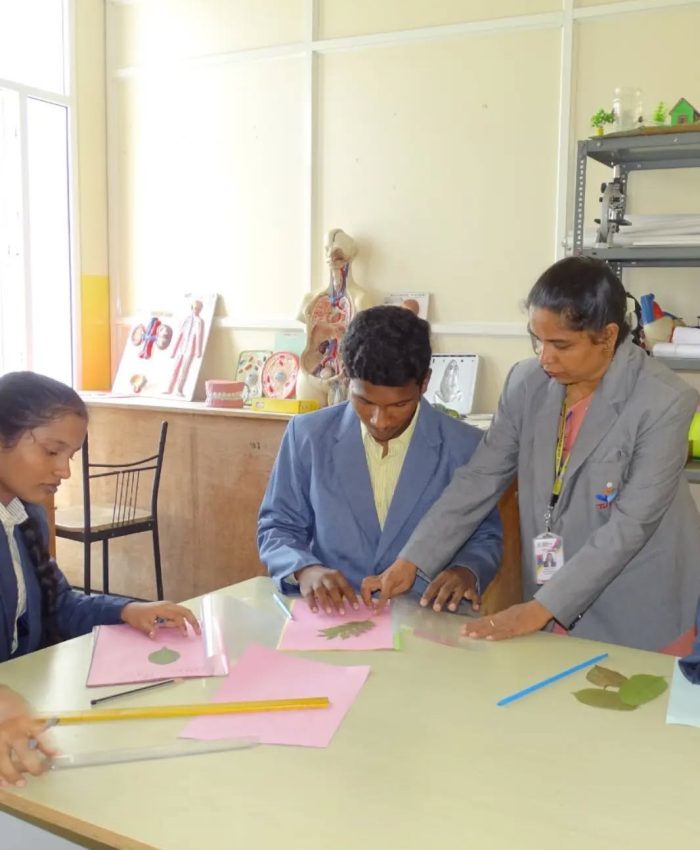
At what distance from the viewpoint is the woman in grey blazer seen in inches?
65.2

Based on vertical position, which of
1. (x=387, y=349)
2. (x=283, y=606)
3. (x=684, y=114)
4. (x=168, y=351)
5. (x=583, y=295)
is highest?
(x=684, y=114)

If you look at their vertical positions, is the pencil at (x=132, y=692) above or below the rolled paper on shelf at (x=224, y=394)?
below

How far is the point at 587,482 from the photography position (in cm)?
178

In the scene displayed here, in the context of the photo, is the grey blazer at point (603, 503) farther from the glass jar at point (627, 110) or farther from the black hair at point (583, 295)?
the glass jar at point (627, 110)

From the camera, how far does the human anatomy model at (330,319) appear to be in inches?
152

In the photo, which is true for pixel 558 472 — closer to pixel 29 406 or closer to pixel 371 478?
pixel 371 478

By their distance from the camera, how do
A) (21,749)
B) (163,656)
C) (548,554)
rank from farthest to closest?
(548,554)
(163,656)
(21,749)

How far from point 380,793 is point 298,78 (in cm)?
368

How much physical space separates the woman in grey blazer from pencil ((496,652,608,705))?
0.47 feet

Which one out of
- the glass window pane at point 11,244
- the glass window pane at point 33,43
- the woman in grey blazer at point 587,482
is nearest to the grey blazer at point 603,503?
the woman in grey blazer at point 587,482

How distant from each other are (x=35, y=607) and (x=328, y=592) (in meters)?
0.53

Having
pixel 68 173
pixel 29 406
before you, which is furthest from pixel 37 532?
pixel 68 173

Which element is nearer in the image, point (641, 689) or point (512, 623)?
point (641, 689)

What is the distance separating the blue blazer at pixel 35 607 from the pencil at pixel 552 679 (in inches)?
28.9
